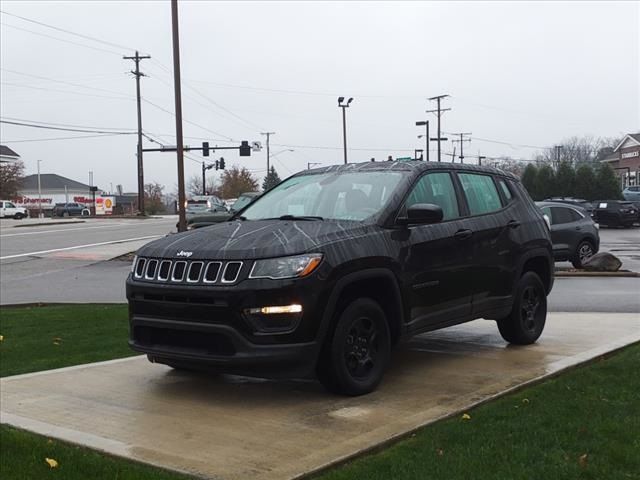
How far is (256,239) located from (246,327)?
2.08 feet

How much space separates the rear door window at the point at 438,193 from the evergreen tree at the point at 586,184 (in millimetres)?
48017

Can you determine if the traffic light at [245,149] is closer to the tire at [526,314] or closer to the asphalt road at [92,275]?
the asphalt road at [92,275]

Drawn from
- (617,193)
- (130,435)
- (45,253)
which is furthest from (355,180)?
(617,193)

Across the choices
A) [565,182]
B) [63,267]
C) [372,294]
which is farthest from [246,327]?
[565,182]

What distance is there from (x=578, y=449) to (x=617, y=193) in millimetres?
49919

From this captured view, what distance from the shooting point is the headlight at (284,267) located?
469 cm

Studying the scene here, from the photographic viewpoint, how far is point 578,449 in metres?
4.01

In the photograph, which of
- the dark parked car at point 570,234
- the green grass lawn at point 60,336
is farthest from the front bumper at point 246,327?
the dark parked car at point 570,234

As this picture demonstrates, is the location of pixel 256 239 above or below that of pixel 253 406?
above

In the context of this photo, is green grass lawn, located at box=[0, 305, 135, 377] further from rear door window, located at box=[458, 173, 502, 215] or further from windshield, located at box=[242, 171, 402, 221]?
rear door window, located at box=[458, 173, 502, 215]

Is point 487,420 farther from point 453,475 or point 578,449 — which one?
point 453,475

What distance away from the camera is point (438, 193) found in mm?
6246

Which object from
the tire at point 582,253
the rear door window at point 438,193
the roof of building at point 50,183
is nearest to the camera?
the rear door window at point 438,193

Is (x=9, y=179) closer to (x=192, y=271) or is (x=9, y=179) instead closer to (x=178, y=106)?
(x=178, y=106)
